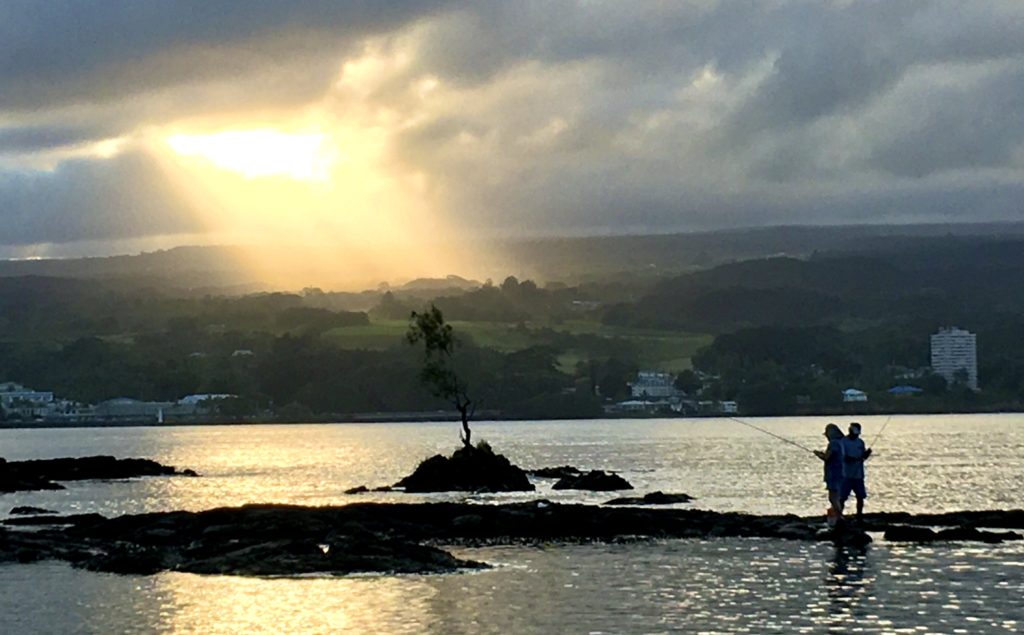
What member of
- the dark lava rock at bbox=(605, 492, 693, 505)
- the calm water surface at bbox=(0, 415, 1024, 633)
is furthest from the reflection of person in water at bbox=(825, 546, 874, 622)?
the dark lava rock at bbox=(605, 492, 693, 505)

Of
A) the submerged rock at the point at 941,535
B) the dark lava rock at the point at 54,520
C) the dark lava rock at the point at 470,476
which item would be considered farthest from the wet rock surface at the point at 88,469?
the submerged rock at the point at 941,535

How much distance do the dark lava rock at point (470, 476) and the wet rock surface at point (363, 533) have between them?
77.9 ft

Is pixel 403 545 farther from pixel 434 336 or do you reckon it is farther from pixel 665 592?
pixel 434 336

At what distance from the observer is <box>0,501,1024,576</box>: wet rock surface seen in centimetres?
4628

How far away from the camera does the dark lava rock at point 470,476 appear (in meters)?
88.6

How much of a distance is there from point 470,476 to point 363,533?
39.9 metres

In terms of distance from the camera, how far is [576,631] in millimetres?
35312

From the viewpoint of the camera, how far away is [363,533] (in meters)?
50.0

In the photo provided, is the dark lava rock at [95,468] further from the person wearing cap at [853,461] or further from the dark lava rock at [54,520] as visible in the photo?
the person wearing cap at [853,461]

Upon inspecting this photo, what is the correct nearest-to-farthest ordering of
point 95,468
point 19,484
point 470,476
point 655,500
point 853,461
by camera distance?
point 853,461
point 655,500
point 470,476
point 19,484
point 95,468

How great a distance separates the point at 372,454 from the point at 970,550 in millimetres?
121404

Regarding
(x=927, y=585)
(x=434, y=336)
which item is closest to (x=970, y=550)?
(x=927, y=585)

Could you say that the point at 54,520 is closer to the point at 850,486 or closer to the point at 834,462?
the point at 850,486

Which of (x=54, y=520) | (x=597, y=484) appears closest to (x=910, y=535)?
(x=54, y=520)
